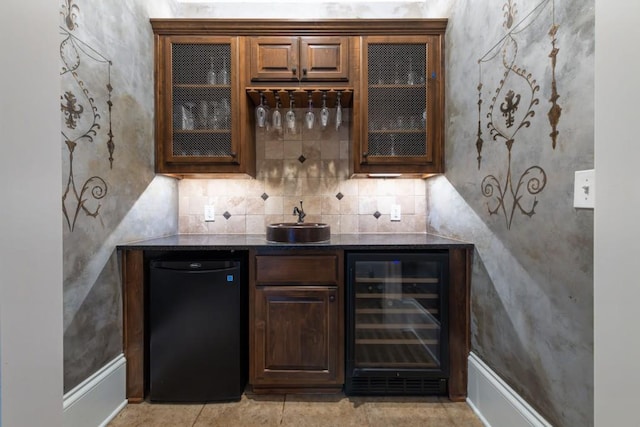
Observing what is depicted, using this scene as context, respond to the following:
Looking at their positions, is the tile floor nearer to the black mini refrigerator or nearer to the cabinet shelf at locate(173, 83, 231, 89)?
the black mini refrigerator

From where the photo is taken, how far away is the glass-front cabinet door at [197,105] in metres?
2.05

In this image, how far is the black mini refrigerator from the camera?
1.73 metres

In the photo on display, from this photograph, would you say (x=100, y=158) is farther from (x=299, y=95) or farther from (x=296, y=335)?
(x=296, y=335)

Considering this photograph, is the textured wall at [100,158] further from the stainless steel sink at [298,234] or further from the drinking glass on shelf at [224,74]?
the stainless steel sink at [298,234]

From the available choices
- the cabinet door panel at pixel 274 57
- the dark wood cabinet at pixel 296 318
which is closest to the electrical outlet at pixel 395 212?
the dark wood cabinet at pixel 296 318

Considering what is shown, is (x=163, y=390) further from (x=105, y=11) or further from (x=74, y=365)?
(x=105, y=11)

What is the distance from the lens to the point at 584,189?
3.26 ft

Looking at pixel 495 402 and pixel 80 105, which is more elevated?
pixel 80 105

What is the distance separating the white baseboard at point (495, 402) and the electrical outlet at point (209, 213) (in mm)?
2111

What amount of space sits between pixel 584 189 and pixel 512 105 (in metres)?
0.56

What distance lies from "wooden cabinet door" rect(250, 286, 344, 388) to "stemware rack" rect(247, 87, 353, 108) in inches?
52.6

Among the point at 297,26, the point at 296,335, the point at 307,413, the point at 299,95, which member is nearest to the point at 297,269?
the point at 296,335

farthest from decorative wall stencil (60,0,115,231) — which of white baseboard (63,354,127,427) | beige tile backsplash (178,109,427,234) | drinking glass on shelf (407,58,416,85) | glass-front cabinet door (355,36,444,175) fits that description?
drinking glass on shelf (407,58,416,85)
